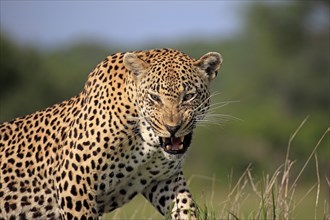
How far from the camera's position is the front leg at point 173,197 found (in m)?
8.42

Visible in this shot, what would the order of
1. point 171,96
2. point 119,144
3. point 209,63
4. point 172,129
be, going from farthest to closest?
point 209,63, point 119,144, point 171,96, point 172,129

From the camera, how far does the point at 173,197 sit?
334 inches

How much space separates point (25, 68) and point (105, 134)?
40.2 m

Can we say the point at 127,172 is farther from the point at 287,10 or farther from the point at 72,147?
the point at 287,10

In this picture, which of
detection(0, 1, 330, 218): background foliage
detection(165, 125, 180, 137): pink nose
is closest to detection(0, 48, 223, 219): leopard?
detection(165, 125, 180, 137): pink nose

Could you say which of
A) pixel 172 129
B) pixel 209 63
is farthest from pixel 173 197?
pixel 209 63

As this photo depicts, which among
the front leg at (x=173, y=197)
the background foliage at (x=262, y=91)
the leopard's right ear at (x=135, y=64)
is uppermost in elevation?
the leopard's right ear at (x=135, y=64)

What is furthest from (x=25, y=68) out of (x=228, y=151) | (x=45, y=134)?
(x=45, y=134)

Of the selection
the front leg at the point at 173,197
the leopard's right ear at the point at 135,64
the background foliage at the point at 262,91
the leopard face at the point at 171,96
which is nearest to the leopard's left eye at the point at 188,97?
the leopard face at the point at 171,96

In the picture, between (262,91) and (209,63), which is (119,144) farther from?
(262,91)

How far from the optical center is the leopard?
7.87 meters

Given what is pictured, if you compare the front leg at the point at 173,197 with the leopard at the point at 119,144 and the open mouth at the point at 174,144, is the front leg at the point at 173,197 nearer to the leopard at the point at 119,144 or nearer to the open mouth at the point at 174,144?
the leopard at the point at 119,144

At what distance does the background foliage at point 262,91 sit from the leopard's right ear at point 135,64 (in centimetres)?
2877

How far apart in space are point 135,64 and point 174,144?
28.8 inches
